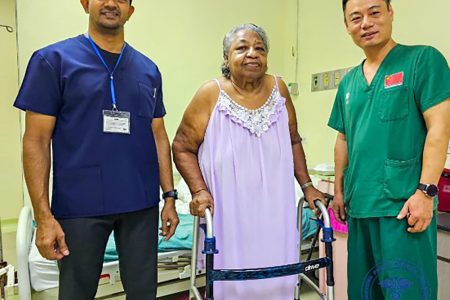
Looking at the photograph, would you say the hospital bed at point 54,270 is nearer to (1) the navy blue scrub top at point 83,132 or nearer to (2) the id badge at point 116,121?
(1) the navy blue scrub top at point 83,132

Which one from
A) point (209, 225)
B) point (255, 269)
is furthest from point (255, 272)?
point (209, 225)

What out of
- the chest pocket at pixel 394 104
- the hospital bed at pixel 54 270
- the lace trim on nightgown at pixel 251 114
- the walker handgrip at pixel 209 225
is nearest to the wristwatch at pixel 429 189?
the chest pocket at pixel 394 104

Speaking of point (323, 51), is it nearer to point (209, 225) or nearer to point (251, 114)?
point (251, 114)

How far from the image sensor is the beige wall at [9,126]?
2.55m

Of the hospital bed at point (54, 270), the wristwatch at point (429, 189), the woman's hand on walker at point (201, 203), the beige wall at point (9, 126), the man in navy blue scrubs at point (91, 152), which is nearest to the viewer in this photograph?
the man in navy blue scrubs at point (91, 152)

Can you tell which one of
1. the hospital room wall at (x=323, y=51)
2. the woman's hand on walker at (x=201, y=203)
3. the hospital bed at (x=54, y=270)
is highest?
the hospital room wall at (x=323, y=51)

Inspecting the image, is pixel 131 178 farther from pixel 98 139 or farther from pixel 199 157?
pixel 199 157

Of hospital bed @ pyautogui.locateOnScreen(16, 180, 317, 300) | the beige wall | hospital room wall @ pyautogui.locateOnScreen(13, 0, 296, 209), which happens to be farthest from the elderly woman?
the beige wall

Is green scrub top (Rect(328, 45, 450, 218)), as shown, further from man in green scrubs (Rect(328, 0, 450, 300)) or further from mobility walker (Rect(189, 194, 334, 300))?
mobility walker (Rect(189, 194, 334, 300))

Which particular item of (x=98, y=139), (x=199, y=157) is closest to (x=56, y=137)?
(x=98, y=139)

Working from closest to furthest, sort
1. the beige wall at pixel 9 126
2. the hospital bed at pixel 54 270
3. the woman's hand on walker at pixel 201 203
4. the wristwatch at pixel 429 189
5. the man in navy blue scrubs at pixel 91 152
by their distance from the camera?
the man in navy blue scrubs at pixel 91 152, the wristwatch at pixel 429 189, the woman's hand on walker at pixel 201 203, the hospital bed at pixel 54 270, the beige wall at pixel 9 126

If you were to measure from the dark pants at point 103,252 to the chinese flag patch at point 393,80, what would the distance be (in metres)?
1.00

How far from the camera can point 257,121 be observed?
1.42 m

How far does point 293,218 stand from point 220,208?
1.05ft
